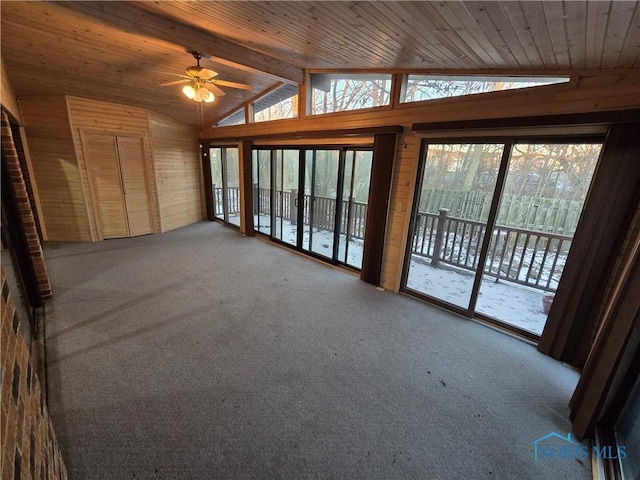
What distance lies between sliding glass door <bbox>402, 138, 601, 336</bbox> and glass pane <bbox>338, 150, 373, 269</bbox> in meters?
0.90

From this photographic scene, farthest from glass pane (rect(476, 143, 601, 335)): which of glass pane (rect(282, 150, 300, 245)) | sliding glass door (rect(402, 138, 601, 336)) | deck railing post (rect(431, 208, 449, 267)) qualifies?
glass pane (rect(282, 150, 300, 245))

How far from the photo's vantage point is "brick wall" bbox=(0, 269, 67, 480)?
0.67 m

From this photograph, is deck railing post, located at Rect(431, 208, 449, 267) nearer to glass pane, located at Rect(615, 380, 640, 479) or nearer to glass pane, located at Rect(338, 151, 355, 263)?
glass pane, located at Rect(338, 151, 355, 263)

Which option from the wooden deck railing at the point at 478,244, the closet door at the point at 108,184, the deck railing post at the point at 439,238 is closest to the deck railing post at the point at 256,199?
the wooden deck railing at the point at 478,244

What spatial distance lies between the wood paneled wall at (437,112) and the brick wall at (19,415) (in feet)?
11.0

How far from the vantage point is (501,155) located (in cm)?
275

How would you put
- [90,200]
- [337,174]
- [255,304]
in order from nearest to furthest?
[255,304] → [337,174] → [90,200]

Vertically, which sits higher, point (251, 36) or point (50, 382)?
point (251, 36)

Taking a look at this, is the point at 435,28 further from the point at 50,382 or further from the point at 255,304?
the point at 50,382

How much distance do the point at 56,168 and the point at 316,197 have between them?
4.56 m

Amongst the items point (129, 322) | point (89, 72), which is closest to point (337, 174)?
point (129, 322)

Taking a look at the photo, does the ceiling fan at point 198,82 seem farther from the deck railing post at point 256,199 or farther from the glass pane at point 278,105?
the deck railing post at point 256,199

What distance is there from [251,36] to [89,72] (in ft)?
8.91

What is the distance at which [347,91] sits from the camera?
3.91m
